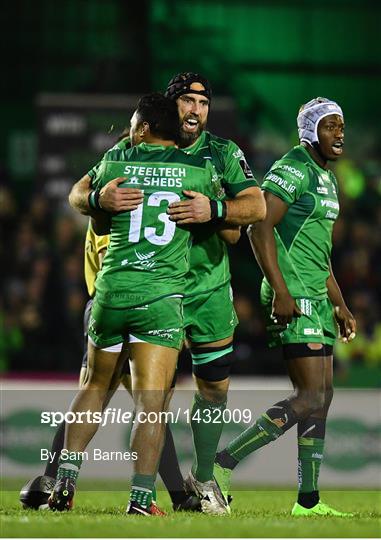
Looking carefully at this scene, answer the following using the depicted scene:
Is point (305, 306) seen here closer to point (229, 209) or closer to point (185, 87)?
point (229, 209)

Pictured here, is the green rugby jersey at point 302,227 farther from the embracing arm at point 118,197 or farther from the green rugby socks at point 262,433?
the embracing arm at point 118,197

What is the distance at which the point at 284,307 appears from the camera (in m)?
7.18

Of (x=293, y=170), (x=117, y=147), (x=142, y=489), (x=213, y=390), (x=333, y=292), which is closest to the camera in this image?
(x=142, y=489)

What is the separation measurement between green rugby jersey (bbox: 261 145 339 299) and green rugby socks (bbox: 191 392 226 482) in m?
0.71

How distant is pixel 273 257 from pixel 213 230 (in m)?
0.41

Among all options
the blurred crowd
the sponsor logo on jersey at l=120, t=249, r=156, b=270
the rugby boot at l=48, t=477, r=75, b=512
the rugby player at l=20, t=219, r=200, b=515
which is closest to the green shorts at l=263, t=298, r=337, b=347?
the rugby player at l=20, t=219, r=200, b=515

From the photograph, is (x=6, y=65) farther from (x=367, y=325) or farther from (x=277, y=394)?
(x=277, y=394)

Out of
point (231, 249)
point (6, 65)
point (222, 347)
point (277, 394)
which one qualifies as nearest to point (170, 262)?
point (222, 347)

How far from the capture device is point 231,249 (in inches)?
663

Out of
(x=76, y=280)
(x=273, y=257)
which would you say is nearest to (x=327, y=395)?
(x=273, y=257)

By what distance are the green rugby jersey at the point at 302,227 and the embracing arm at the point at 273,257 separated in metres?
0.07

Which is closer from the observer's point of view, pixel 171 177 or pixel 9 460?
pixel 171 177

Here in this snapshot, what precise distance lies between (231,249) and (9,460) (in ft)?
20.8

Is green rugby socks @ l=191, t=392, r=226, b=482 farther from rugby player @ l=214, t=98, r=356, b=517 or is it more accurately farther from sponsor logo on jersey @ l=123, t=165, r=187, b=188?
sponsor logo on jersey @ l=123, t=165, r=187, b=188
